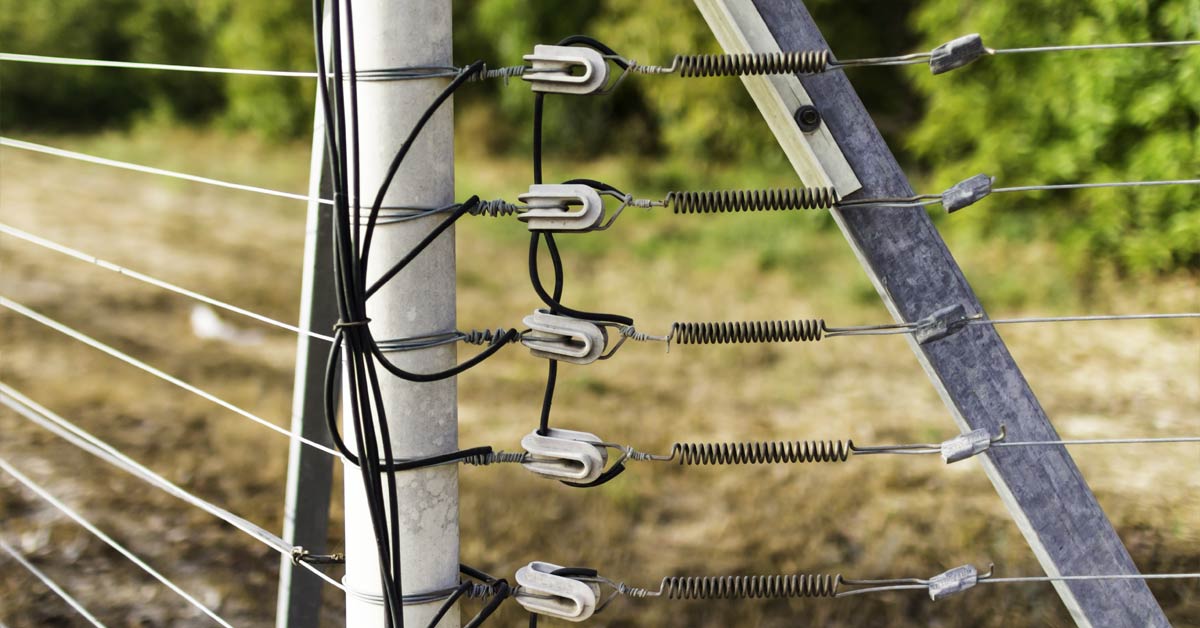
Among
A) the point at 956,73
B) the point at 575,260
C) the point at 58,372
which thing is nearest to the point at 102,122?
the point at 575,260

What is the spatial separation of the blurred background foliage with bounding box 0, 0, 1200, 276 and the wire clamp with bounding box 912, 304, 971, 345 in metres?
5.05

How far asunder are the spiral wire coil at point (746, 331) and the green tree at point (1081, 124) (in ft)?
16.2

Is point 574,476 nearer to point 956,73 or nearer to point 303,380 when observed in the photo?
point 303,380

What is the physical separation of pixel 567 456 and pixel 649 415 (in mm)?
3531

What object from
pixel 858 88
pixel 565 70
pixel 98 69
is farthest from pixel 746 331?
pixel 98 69

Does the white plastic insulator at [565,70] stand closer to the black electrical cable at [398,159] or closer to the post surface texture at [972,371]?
the black electrical cable at [398,159]

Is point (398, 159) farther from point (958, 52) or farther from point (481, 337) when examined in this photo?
point (958, 52)

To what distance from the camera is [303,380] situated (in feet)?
5.79

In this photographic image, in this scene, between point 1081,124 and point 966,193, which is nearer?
point 966,193

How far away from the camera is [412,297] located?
1247mm

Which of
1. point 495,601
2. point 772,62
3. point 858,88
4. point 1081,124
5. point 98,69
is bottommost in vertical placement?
point 495,601

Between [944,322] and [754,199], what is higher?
[754,199]

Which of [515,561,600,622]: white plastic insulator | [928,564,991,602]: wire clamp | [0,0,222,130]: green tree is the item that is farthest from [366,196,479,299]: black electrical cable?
[0,0,222,130]: green tree

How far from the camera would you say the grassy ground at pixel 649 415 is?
3.13 metres
